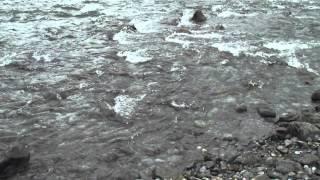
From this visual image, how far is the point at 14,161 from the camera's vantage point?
27.1ft

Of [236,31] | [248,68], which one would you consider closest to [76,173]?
[248,68]

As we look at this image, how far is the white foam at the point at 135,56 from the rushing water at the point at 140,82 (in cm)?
3

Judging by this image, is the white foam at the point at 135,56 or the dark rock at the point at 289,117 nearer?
the dark rock at the point at 289,117

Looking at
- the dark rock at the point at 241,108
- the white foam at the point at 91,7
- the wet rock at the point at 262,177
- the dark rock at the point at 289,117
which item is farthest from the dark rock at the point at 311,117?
the white foam at the point at 91,7

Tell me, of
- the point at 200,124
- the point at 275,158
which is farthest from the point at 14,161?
the point at 275,158

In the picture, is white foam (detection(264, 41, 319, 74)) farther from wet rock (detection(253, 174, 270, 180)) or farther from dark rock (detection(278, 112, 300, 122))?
wet rock (detection(253, 174, 270, 180))

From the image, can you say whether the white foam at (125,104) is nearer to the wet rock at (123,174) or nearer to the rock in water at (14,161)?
the wet rock at (123,174)

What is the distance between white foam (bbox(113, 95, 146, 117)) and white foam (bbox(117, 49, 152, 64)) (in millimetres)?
2838

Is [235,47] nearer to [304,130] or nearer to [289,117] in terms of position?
[289,117]

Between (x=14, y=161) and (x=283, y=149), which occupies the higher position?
(x=14, y=161)

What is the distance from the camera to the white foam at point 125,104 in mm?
10766

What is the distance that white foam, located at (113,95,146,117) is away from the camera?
10766 millimetres

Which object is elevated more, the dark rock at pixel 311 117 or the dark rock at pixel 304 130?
the dark rock at pixel 304 130

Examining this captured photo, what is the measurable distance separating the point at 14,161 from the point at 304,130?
5.43m
